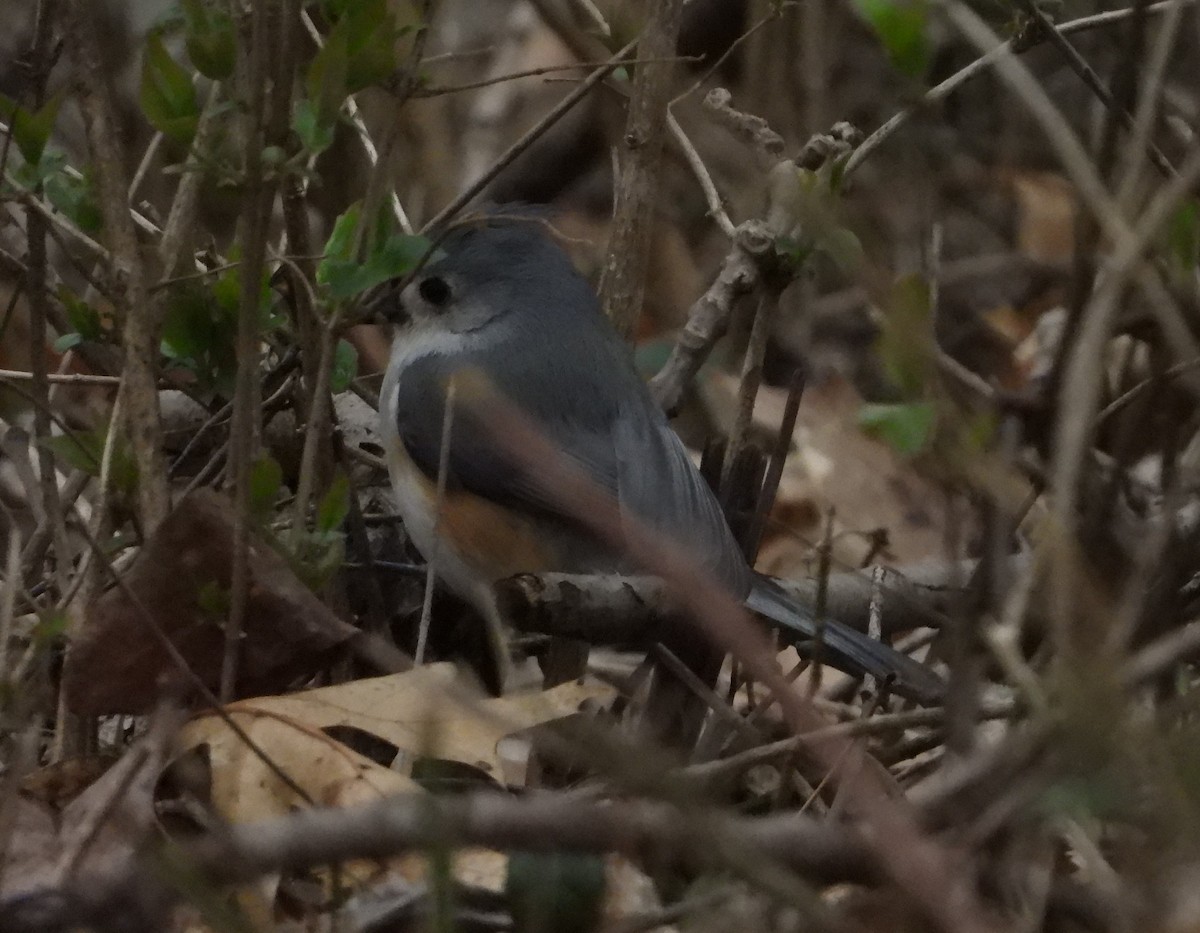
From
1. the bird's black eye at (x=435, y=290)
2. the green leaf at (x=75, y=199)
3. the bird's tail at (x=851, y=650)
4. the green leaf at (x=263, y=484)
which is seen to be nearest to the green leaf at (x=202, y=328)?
the green leaf at (x=75, y=199)

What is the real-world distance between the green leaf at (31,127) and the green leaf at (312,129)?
33cm

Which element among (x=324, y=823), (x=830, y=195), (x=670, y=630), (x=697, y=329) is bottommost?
(x=670, y=630)

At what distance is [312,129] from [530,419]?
3.85 feet

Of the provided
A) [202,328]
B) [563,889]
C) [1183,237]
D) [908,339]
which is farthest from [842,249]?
[202,328]

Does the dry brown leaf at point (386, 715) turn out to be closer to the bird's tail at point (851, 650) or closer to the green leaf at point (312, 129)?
the bird's tail at point (851, 650)

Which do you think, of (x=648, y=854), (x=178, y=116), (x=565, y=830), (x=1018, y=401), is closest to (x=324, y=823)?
(x=565, y=830)

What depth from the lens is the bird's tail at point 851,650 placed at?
2.39 meters

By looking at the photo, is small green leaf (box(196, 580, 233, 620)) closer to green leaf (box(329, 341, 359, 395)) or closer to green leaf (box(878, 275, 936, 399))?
green leaf (box(329, 341, 359, 395))

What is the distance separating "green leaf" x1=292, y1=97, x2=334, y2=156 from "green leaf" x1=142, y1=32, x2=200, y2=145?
0.15 m

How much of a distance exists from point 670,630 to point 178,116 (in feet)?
3.25

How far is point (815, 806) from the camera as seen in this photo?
91.6 inches

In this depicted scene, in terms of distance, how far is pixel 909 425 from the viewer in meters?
1.86

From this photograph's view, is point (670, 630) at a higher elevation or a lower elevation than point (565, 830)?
lower

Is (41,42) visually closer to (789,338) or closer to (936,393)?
(936,393)
